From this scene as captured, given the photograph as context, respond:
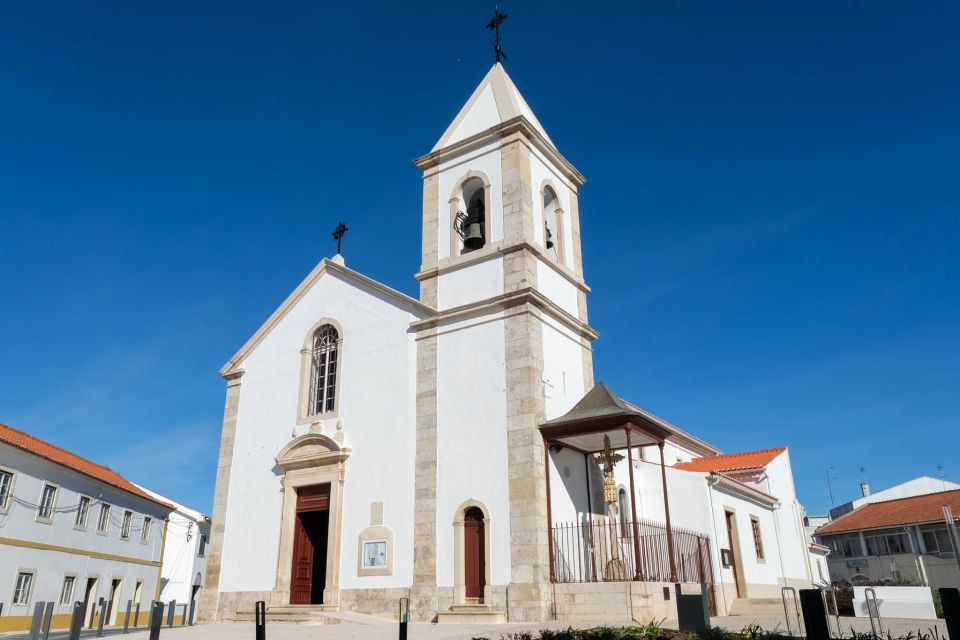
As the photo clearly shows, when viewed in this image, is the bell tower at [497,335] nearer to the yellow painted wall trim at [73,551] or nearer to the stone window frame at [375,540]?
the stone window frame at [375,540]

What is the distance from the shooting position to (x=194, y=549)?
119ft

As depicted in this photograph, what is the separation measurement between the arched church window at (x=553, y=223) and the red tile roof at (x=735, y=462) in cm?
650

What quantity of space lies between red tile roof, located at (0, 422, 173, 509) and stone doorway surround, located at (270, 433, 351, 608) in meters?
9.02

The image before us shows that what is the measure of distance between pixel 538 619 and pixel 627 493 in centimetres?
478

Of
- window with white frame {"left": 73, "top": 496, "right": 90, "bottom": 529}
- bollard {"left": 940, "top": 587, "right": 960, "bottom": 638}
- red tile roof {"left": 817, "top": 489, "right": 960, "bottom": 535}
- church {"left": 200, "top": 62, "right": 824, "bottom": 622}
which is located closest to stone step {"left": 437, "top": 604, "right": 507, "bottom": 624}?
church {"left": 200, "top": 62, "right": 824, "bottom": 622}

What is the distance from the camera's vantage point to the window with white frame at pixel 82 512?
24.3 meters

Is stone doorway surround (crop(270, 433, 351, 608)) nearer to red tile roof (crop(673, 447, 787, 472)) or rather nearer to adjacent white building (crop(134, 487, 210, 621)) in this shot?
red tile roof (crop(673, 447, 787, 472))

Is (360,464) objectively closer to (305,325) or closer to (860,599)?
(305,325)

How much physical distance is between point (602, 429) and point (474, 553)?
11.0 ft

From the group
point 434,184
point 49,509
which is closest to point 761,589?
point 434,184

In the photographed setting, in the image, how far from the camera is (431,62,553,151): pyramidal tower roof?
18.2 m

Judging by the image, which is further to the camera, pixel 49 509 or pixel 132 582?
pixel 132 582

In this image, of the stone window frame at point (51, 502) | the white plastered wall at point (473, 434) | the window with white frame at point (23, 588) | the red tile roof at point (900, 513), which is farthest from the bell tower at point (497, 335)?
the red tile roof at point (900, 513)

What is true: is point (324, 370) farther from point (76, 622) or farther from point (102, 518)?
point (102, 518)
